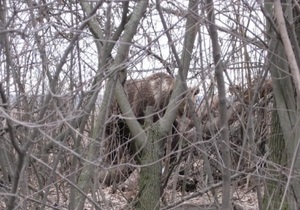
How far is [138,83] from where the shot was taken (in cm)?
710

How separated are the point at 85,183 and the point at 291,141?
58.4 inches

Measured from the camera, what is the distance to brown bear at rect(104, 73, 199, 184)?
629 centimetres

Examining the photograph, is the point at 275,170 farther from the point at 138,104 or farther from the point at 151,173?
the point at 138,104

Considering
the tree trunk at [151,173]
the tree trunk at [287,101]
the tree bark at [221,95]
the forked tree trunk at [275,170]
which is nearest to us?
the tree bark at [221,95]

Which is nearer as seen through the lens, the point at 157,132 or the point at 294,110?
the point at 294,110

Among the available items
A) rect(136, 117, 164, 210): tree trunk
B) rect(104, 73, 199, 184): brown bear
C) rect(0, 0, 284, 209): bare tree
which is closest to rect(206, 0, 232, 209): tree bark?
rect(0, 0, 284, 209): bare tree

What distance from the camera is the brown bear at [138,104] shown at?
6.29 metres

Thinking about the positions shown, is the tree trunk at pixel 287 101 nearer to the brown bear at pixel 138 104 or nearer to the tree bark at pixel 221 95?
the tree bark at pixel 221 95

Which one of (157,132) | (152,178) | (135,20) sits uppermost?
(135,20)

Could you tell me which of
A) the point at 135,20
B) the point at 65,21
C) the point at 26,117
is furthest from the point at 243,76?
the point at 26,117

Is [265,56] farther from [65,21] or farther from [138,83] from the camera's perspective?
[138,83]

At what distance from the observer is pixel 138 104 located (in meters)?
7.36

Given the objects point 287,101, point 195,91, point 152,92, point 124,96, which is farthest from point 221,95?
point 152,92

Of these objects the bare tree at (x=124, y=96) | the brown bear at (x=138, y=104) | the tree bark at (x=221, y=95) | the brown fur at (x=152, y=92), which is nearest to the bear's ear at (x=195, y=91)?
the bare tree at (x=124, y=96)
